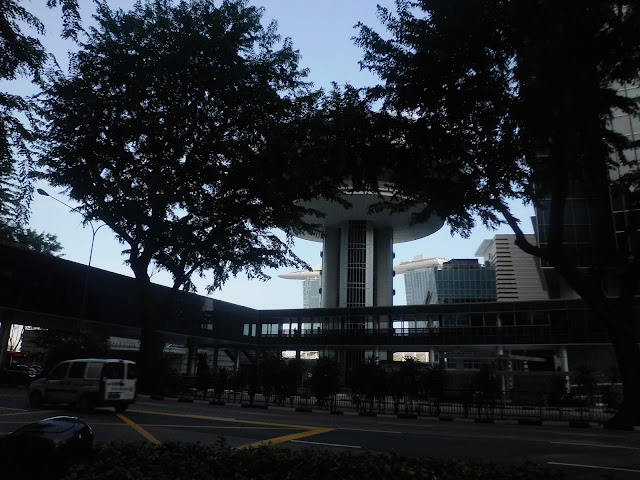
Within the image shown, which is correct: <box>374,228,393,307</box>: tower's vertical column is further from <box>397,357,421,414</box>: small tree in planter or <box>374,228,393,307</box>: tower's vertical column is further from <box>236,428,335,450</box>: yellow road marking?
<box>236,428,335,450</box>: yellow road marking

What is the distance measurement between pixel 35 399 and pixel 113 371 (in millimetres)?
3249

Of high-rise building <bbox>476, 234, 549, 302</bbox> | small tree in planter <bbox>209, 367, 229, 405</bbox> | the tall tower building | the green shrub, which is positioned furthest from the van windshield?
high-rise building <bbox>476, 234, 549, 302</bbox>

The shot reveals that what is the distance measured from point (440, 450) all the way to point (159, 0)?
26345 millimetres

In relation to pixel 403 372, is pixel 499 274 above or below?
above

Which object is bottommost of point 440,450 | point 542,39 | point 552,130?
point 440,450

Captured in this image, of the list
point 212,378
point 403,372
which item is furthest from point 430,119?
point 212,378

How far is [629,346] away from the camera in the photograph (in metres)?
18.8

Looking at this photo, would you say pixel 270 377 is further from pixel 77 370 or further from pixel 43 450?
pixel 43 450

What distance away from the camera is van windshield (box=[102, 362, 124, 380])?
17531 mm

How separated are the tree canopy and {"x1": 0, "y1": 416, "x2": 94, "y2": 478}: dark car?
413 inches

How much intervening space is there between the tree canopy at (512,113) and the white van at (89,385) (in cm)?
1205

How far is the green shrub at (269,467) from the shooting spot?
5773 mm

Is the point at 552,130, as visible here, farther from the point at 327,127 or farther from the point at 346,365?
the point at 346,365

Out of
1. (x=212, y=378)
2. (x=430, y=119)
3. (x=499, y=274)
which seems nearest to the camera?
(x=430, y=119)
